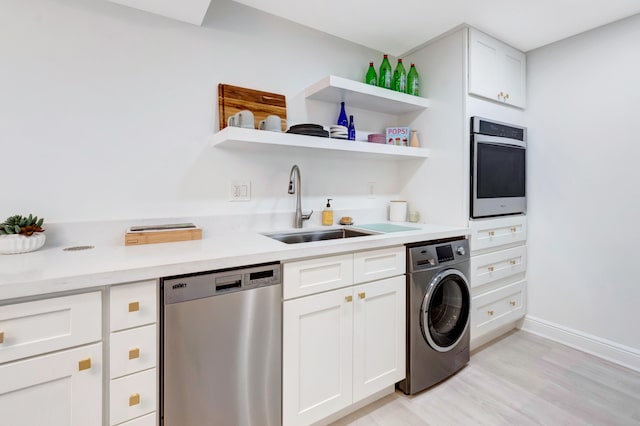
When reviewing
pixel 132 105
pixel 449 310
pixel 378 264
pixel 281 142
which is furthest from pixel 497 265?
pixel 132 105

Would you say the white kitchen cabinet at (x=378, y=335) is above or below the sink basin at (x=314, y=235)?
below

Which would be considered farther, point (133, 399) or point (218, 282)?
point (218, 282)

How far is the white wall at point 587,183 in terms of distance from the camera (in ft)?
6.77

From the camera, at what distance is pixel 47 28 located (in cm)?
139

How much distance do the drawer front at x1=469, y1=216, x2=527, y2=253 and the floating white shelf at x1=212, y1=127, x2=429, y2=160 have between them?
81 centimetres

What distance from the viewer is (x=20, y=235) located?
1205 mm

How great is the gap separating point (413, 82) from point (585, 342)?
2394 mm

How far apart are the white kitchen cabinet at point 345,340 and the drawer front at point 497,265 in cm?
76

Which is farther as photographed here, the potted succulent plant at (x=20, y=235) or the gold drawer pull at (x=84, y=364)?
the potted succulent plant at (x=20, y=235)

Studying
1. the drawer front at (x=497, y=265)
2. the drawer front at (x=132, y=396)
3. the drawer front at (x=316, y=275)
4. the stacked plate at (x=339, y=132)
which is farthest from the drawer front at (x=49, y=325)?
the drawer front at (x=497, y=265)

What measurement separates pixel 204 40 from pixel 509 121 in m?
2.34

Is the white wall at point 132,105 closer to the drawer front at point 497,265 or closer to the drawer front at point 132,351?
the drawer front at point 132,351

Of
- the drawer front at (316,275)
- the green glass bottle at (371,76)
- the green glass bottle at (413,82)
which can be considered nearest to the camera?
the drawer front at (316,275)

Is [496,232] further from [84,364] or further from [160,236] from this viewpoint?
[84,364]
